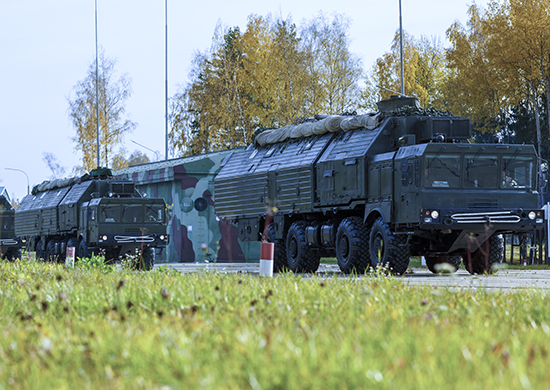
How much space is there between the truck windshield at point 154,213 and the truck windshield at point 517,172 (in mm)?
13080

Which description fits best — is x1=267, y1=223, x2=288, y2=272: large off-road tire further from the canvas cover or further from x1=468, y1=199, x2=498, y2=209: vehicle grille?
x1=468, y1=199, x2=498, y2=209: vehicle grille

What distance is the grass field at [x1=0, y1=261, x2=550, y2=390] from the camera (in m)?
4.23

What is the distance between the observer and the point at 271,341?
5.18 metres

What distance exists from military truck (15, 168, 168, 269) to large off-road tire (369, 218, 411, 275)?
7.98 meters

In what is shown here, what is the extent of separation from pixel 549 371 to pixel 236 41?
49.3 meters

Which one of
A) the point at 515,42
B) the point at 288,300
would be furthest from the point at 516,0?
the point at 288,300

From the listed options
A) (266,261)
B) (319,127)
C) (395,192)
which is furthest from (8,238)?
(266,261)

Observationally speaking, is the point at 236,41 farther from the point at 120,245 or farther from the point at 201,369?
the point at 201,369

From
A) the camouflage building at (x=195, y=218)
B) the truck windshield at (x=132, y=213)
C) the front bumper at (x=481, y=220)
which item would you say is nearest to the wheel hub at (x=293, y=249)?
the front bumper at (x=481, y=220)

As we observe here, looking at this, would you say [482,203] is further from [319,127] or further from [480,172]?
[319,127]

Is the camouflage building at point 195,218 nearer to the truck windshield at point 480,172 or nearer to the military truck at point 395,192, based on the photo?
the military truck at point 395,192

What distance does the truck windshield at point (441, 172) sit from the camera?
1784 centimetres

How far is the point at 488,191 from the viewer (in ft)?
59.9

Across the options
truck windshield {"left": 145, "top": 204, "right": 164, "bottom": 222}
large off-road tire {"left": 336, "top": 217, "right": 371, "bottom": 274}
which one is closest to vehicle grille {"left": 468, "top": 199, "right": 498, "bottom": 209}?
large off-road tire {"left": 336, "top": 217, "right": 371, "bottom": 274}
